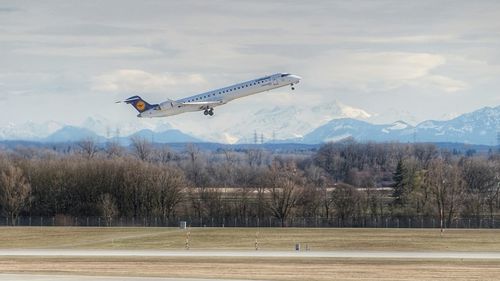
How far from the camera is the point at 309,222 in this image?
130 metres

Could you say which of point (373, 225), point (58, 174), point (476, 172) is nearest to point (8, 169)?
point (58, 174)

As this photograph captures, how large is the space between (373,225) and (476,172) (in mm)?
71444

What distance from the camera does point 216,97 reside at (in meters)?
105

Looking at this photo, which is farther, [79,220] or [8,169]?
[8,169]

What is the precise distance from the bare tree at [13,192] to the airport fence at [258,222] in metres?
3.99

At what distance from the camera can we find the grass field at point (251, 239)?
3497 inches

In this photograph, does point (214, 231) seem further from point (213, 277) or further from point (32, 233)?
point (213, 277)

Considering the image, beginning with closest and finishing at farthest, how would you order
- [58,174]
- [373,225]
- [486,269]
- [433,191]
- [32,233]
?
[486,269] < [32,233] < [373,225] < [433,191] < [58,174]

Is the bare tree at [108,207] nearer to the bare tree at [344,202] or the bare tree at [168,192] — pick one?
the bare tree at [168,192]

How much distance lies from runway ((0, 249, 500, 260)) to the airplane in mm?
23011

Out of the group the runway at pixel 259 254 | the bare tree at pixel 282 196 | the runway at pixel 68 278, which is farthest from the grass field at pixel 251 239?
the runway at pixel 68 278

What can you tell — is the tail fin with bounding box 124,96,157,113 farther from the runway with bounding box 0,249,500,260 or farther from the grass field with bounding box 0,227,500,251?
the runway with bounding box 0,249,500,260

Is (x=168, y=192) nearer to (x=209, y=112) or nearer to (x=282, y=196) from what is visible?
(x=282, y=196)

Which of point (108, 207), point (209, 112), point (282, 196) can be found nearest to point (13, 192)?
point (108, 207)
